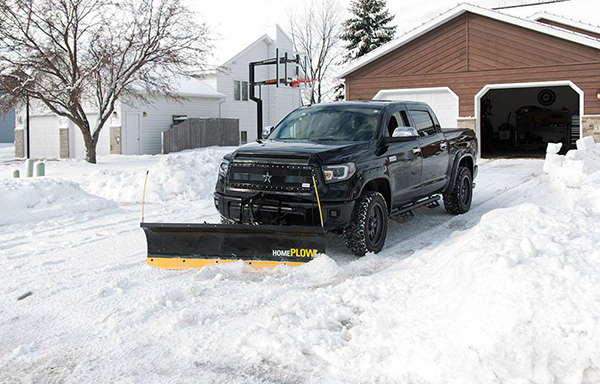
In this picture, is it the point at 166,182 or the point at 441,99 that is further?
the point at 441,99

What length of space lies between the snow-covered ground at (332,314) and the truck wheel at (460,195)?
80.7 inches

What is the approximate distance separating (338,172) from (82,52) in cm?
2169

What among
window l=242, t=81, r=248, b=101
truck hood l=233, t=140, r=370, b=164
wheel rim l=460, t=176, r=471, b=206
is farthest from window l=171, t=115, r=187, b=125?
truck hood l=233, t=140, r=370, b=164

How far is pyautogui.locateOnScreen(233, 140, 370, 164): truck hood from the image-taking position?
6773 mm

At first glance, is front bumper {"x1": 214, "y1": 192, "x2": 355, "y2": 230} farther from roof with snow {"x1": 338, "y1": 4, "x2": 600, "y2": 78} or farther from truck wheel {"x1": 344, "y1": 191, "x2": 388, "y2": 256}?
roof with snow {"x1": 338, "y1": 4, "x2": 600, "y2": 78}

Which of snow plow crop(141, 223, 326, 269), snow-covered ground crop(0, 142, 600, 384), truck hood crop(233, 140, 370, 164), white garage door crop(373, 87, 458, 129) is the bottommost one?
snow-covered ground crop(0, 142, 600, 384)

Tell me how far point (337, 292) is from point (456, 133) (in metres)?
5.21

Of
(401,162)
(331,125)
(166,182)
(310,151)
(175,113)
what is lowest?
(166,182)

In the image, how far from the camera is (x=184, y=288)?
572cm

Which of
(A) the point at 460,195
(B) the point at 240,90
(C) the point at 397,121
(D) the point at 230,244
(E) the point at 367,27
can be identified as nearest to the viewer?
(D) the point at 230,244

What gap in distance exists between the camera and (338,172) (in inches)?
267

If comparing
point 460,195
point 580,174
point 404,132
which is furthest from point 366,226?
point 580,174

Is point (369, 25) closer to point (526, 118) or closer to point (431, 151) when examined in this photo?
point (526, 118)

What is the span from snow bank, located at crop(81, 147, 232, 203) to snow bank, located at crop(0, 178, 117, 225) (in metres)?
1.32
